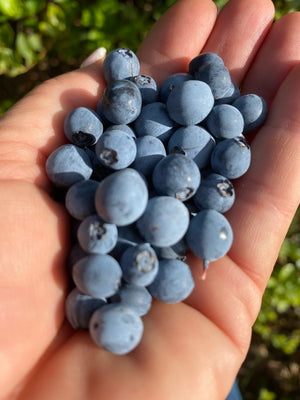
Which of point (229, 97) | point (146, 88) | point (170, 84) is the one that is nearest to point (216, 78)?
point (229, 97)

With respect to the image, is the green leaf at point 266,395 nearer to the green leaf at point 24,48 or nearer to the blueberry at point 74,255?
the blueberry at point 74,255

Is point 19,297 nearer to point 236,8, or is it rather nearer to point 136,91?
point 136,91

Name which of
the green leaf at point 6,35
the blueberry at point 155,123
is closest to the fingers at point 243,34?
the blueberry at point 155,123

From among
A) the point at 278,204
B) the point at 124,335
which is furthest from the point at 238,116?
the point at 124,335

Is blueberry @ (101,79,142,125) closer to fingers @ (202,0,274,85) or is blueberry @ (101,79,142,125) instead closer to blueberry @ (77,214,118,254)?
blueberry @ (77,214,118,254)

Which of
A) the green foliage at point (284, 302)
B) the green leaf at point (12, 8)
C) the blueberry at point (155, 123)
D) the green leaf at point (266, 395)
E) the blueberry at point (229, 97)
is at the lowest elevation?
the green leaf at point (266, 395)

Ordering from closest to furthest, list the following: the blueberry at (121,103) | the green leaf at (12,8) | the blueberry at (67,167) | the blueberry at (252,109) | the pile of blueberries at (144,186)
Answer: the pile of blueberries at (144,186) → the blueberry at (67,167) → the blueberry at (121,103) → the blueberry at (252,109) → the green leaf at (12,8)

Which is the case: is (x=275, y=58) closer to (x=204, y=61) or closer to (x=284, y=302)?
(x=204, y=61)

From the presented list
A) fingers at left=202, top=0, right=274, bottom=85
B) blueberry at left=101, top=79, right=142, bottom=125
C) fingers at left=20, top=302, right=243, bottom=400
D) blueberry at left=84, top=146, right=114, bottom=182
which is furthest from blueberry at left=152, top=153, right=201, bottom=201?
fingers at left=202, top=0, right=274, bottom=85
